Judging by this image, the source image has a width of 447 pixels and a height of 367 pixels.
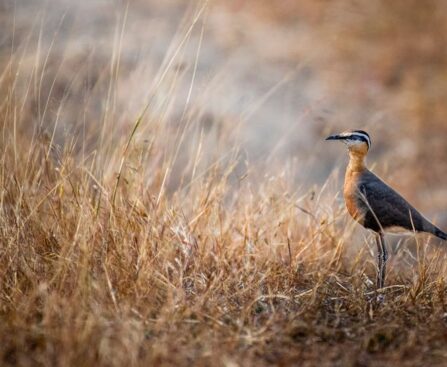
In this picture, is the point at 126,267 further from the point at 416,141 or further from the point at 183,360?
the point at 416,141

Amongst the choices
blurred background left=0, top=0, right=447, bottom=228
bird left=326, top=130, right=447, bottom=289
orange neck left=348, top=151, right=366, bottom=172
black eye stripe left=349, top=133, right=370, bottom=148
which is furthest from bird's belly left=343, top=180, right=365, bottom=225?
blurred background left=0, top=0, right=447, bottom=228

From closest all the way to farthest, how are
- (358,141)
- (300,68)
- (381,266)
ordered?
(381,266), (358,141), (300,68)

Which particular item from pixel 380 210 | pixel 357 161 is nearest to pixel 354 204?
pixel 380 210

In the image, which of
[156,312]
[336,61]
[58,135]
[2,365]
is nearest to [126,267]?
[156,312]

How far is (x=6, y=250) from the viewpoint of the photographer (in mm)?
3580

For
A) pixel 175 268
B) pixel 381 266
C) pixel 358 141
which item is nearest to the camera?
pixel 175 268

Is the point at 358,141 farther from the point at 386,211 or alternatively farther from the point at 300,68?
the point at 300,68

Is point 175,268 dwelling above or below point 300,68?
above

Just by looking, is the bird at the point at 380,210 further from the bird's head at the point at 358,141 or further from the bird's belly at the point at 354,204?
the bird's head at the point at 358,141

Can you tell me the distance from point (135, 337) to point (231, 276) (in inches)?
35.5

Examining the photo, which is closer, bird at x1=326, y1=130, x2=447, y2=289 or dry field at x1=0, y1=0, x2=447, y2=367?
dry field at x1=0, y1=0, x2=447, y2=367

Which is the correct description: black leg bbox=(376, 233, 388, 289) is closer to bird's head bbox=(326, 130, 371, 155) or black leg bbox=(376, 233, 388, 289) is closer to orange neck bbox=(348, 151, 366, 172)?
orange neck bbox=(348, 151, 366, 172)

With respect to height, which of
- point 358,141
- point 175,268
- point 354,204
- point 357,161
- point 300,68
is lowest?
point 300,68

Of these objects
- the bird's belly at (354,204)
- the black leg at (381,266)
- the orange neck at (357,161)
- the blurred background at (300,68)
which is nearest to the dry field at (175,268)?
the black leg at (381,266)
